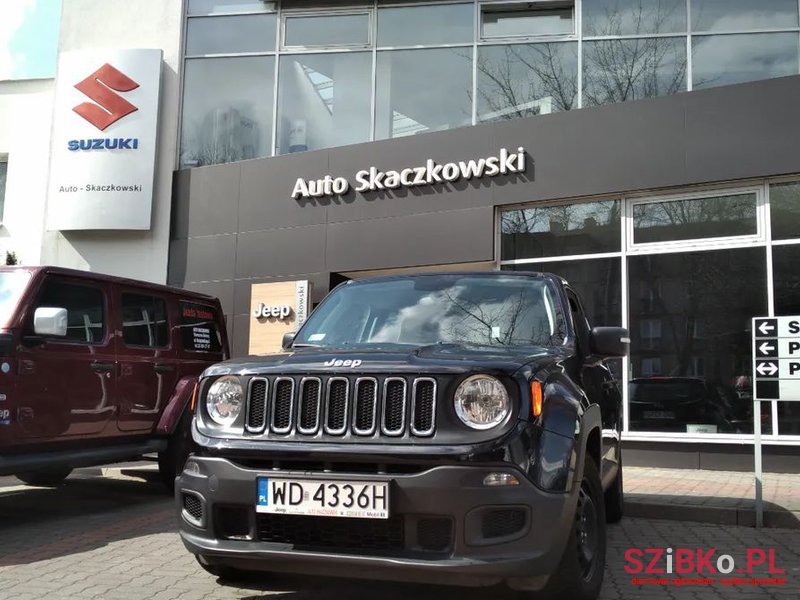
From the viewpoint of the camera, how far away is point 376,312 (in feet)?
14.9

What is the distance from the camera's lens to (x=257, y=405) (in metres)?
3.51

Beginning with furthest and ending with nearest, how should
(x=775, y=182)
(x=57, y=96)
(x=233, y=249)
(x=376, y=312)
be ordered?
(x=57, y=96)
(x=233, y=249)
(x=775, y=182)
(x=376, y=312)

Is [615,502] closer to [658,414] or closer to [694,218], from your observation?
[658,414]

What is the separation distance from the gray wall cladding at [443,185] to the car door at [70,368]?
6303mm

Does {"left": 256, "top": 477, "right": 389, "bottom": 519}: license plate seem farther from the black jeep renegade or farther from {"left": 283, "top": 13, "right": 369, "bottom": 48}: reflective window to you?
{"left": 283, "top": 13, "right": 369, "bottom": 48}: reflective window

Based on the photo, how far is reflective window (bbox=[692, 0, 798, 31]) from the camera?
1138cm

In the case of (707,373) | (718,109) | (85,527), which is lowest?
(85,527)

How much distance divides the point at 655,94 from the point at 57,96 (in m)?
11.1

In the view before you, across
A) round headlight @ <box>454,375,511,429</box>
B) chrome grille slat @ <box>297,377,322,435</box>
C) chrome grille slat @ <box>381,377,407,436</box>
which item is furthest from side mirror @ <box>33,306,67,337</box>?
round headlight @ <box>454,375,511,429</box>

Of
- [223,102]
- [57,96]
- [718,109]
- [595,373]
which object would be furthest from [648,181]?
[57,96]

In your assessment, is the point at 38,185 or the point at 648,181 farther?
the point at 38,185

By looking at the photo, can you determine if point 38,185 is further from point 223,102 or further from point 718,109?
point 718,109

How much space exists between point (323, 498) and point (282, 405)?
50 centimetres

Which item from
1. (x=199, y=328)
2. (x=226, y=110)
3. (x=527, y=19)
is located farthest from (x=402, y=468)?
(x=226, y=110)
